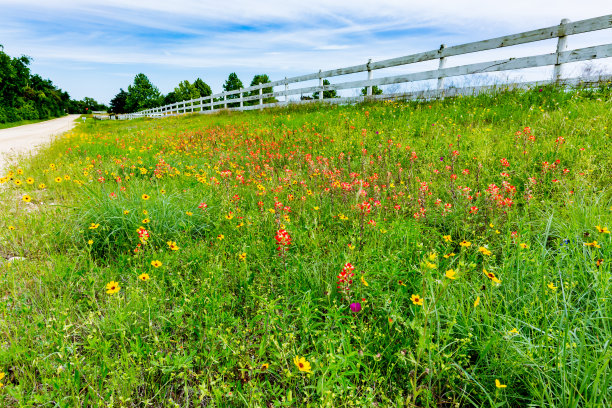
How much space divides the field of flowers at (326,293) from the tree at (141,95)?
81382 mm

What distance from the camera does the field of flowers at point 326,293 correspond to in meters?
1.65

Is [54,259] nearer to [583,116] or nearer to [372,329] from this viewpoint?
[372,329]

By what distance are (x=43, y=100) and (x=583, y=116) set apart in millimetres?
71661

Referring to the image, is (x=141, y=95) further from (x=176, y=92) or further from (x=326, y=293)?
(x=326, y=293)

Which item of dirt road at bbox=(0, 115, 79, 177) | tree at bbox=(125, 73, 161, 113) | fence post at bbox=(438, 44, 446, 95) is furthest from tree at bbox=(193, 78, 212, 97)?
fence post at bbox=(438, 44, 446, 95)

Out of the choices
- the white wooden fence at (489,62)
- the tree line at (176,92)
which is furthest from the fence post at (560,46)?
the tree line at (176,92)

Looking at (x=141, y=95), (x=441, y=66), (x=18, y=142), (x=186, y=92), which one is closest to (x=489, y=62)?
(x=441, y=66)

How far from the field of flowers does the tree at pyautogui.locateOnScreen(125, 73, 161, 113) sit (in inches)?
3204

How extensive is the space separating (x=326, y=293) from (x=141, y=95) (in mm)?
86786

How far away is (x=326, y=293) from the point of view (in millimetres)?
2295

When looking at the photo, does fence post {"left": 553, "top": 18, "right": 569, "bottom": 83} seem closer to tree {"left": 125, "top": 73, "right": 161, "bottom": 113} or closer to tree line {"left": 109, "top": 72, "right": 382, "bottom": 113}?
tree line {"left": 109, "top": 72, "right": 382, "bottom": 113}

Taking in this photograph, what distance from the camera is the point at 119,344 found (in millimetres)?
2037

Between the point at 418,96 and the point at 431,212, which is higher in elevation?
the point at 418,96

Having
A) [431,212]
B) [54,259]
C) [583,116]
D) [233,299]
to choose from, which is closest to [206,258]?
[233,299]
